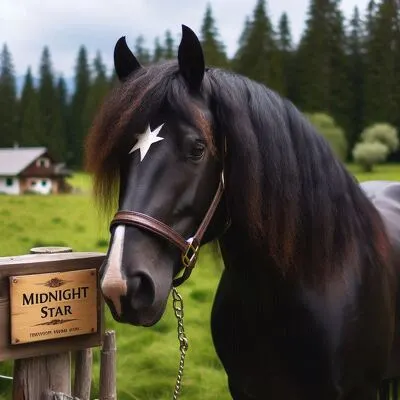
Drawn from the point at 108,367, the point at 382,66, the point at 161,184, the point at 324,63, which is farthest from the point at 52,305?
the point at 382,66

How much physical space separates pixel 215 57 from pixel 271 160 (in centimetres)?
1245

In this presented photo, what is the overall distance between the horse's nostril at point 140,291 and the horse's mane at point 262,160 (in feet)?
1.33

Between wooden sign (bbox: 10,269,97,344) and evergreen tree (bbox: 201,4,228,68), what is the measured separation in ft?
37.5

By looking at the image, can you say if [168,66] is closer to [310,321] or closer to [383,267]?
[310,321]

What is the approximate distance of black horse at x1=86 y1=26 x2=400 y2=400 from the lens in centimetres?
154

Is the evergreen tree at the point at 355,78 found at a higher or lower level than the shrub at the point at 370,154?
higher

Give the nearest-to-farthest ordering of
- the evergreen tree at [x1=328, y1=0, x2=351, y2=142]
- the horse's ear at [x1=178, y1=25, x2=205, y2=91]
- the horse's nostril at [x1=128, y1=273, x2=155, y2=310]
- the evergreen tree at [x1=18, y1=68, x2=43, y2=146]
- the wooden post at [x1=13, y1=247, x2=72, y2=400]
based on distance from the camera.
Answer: the horse's nostril at [x1=128, y1=273, x2=155, y2=310]
the horse's ear at [x1=178, y1=25, x2=205, y2=91]
the wooden post at [x1=13, y1=247, x2=72, y2=400]
the evergreen tree at [x1=18, y1=68, x2=43, y2=146]
the evergreen tree at [x1=328, y1=0, x2=351, y2=142]

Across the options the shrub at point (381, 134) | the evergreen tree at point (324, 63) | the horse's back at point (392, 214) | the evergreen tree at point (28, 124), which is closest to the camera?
the horse's back at point (392, 214)

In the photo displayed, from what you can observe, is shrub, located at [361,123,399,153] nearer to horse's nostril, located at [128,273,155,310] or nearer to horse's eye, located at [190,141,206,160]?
horse's eye, located at [190,141,206,160]

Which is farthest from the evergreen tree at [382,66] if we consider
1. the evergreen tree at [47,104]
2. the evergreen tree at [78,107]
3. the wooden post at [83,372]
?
the wooden post at [83,372]

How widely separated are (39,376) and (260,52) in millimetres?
17852

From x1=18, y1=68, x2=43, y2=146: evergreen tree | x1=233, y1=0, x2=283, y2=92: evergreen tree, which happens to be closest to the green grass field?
x1=18, y1=68, x2=43, y2=146: evergreen tree

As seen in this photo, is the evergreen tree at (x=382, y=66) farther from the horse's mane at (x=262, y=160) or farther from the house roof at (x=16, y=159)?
the horse's mane at (x=262, y=160)

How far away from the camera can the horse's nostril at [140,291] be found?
140cm
